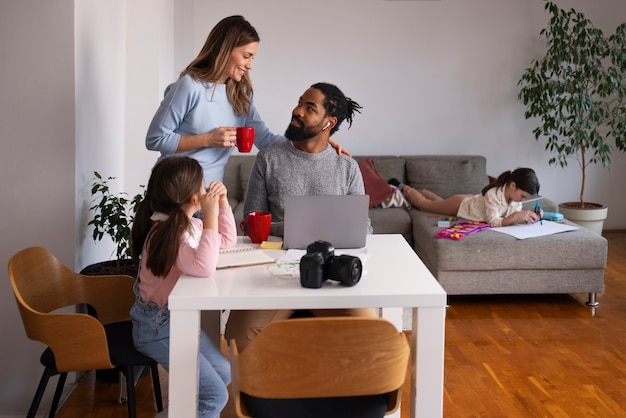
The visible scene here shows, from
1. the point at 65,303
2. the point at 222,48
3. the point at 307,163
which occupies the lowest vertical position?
the point at 65,303

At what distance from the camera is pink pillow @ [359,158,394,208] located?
18.1ft

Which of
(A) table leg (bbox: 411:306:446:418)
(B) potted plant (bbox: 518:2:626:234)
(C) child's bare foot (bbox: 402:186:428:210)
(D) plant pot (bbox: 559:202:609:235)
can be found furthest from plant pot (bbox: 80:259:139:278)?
(D) plant pot (bbox: 559:202:609:235)

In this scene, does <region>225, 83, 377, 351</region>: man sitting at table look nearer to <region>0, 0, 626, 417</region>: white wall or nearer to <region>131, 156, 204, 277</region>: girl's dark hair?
<region>131, 156, 204, 277</region>: girl's dark hair

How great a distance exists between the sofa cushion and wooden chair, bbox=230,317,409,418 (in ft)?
12.7

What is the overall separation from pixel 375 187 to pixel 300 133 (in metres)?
2.64

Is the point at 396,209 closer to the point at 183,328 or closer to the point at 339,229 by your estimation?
the point at 339,229

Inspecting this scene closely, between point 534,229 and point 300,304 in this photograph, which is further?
point 534,229

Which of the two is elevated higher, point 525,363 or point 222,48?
point 222,48

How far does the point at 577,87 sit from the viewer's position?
5719mm

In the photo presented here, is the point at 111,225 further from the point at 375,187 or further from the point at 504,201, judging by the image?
the point at 375,187

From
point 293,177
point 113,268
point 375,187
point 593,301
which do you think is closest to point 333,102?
point 293,177

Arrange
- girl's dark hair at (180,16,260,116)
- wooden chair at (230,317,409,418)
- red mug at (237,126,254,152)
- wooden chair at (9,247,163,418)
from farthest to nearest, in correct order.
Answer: girl's dark hair at (180,16,260,116)
red mug at (237,126,254,152)
wooden chair at (9,247,163,418)
wooden chair at (230,317,409,418)

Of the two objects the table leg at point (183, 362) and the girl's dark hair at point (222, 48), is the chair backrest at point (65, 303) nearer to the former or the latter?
the table leg at point (183, 362)

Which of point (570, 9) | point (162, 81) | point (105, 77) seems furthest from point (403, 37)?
point (105, 77)
